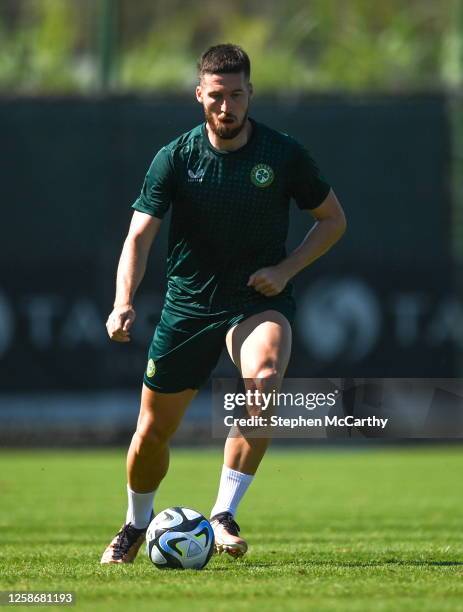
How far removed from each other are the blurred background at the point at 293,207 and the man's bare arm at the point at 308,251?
782 cm

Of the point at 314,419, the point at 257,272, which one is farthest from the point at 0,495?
the point at 257,272

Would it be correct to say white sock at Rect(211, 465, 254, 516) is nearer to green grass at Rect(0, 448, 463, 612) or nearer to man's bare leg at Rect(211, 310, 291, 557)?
man's bare leg at Rect(211, 310, 291, 557)

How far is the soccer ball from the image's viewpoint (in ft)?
19.5

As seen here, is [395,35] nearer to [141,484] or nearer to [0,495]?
[0,495]

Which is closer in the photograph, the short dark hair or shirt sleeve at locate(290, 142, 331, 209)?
the short dark hair

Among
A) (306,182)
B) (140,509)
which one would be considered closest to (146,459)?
(140,509)

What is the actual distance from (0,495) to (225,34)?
23.6 feet

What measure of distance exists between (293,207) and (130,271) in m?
8.40

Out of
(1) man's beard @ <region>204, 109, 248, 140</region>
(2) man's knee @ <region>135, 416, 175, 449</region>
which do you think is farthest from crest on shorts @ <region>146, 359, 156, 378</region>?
(1) man's beard @ <region>204, 109, 248, 140</region>

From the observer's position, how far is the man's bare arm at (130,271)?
19.5ft

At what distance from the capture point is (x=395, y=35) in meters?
Result: 15.8

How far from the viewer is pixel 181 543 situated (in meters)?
5.95

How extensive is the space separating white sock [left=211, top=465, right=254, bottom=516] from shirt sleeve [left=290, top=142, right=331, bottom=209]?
1.31 metres

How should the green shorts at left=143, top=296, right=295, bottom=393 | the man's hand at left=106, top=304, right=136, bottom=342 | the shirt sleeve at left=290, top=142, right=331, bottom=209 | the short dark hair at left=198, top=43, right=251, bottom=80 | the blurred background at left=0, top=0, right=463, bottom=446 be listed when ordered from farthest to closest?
the blurred background at left=0, top=0, right=463, bottom=446 < the shirt sleeve at left=290, top=142, right=331, bottom=209 < the green shorts at left=143, top=296, right=295, bottom=393 < the short dark hair at left=198, top=43, right=251, bottom=80 < the man's hand at left=106, top=304, right=136, bottom=342
